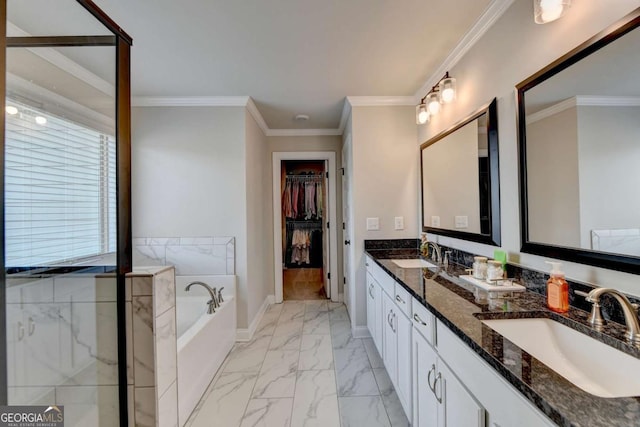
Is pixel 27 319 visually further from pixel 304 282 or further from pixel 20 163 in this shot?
pixel 304 282

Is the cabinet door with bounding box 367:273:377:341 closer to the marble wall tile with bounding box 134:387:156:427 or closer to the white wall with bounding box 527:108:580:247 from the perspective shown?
the white wall with bounding box 527:108:580:247

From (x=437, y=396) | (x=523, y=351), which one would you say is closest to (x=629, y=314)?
(x=523, y=351)

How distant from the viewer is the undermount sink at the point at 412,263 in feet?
7.16

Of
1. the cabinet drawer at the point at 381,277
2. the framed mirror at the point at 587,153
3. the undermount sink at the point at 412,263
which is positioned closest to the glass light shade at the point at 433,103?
the framed mirror at the point at 587,153

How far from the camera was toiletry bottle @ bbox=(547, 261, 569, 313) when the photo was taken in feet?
3.43

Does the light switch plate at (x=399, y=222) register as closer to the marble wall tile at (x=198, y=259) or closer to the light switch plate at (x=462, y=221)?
the light switch plate at (x=462, y=221)

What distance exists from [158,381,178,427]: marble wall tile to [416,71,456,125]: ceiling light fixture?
2.50 meters

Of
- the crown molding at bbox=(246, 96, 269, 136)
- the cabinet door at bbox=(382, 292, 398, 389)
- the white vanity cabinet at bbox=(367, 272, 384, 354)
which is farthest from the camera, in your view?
the crown molding at bbox=(246, 96, 269, 136)

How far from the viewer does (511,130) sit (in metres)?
1.48

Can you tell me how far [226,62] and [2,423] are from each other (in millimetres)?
2258

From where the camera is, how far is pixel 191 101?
2713 millimetres

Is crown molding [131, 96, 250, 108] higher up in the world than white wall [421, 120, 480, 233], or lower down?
higher up

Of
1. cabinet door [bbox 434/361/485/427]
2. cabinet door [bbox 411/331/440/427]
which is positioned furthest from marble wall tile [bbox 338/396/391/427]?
cabinet door [bbox 434/361/485/427]

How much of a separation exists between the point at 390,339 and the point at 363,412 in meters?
0.48
